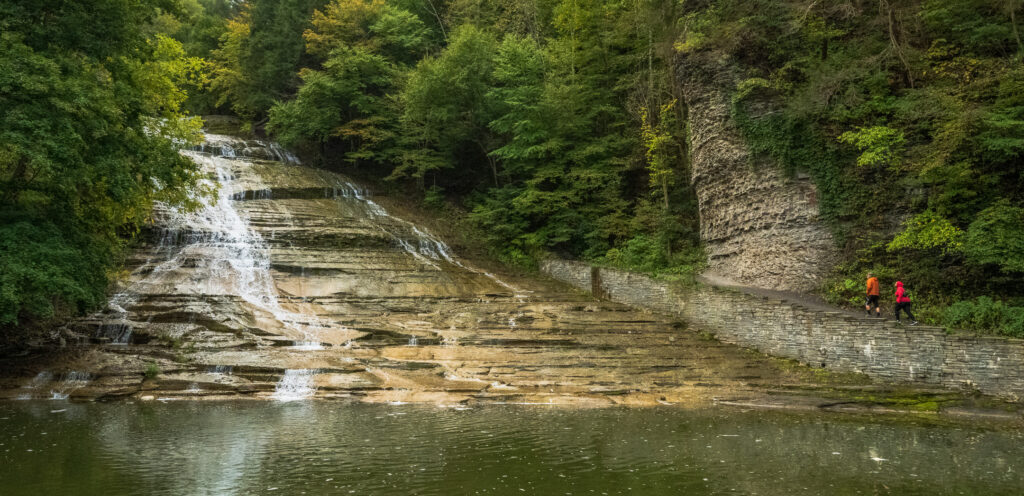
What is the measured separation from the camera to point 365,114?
3891 centimetres

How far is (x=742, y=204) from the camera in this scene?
21.8 meters

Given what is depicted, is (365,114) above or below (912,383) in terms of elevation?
above

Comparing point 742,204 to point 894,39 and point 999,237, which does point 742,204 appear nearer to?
point 894,39

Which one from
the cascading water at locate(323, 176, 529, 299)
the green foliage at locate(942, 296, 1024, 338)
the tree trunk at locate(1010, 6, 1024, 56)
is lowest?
the green foliage at locate(942, 296, 1024, 338)

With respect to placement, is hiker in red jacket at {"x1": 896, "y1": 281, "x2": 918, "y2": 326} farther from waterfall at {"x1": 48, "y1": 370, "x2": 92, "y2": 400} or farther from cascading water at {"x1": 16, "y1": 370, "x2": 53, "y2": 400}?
cascading water at {"x1": 16, "y1": 370, "x2": 53, "y2": 400}

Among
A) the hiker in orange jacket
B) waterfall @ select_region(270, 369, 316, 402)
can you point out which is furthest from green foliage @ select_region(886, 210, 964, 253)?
waterfall @ select_region(270, 369, 316, 402)

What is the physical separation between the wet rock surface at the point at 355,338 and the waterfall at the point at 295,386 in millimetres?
33

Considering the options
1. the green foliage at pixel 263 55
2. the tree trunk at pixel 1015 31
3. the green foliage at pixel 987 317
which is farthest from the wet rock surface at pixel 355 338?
the green foliage at pixel 263 55

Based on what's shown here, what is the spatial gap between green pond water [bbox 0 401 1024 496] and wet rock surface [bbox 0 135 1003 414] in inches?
61.8

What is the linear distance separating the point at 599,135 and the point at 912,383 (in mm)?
19332

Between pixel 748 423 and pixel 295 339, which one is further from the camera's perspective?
pixel 295 339

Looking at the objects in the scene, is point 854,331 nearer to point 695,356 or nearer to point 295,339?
point 695,356

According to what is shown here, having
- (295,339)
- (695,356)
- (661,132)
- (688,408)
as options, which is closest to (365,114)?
(661,132)

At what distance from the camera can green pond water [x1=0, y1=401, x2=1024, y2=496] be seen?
7.77 m
